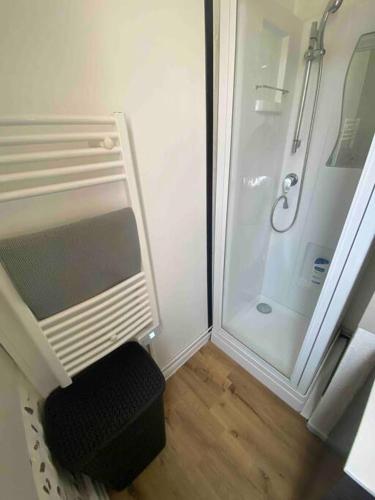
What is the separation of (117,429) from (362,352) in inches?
37.7

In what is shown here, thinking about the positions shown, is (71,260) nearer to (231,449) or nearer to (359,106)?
(231,449)

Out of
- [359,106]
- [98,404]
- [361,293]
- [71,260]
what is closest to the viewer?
[71,260]

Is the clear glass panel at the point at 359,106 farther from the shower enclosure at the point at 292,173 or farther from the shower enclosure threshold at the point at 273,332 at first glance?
the shower enclosure threshold at the point at 273,332

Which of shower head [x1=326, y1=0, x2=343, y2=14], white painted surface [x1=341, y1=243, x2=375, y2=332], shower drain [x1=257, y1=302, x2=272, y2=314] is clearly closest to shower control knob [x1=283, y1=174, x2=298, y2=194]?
white painted surface [x1=341, y1=243, x2=375, y2=332]

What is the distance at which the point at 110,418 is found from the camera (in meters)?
0.80

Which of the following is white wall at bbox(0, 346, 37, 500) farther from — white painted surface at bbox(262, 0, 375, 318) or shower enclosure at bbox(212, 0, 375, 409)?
white painted surface at bbox(262, 0, 375, 318)

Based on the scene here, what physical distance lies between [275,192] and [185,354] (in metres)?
1.35

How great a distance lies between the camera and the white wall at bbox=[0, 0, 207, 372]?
56 centimetres

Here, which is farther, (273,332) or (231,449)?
(273,332)

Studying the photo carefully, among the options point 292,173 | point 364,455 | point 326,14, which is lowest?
point 364,455

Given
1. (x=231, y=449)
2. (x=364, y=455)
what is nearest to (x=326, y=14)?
(x=364, y=455)

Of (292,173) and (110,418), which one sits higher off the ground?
(292,173)

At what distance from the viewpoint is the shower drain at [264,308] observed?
183cm

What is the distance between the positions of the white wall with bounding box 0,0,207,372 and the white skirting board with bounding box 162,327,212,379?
0.44 m
